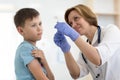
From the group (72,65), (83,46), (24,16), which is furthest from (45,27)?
(83,46)

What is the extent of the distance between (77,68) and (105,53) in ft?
1.37

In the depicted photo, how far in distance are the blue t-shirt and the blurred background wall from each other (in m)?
1.31

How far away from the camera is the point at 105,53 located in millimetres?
1390

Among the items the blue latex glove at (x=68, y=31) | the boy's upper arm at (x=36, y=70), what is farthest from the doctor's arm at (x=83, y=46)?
the boy's upper arm at (x=36, y=70)

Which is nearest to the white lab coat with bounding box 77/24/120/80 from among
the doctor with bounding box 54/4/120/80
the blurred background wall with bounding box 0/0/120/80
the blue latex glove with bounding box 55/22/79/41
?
the doctor with bounding box 54/4/120/80

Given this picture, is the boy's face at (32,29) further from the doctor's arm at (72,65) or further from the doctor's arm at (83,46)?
the doctor's arm at (72,65)

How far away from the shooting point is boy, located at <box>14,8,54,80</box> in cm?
130

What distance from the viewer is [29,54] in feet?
4.33

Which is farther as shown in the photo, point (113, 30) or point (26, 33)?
point (113, 30)

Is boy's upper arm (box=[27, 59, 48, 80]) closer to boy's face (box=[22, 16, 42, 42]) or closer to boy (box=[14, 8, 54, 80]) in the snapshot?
boy (box=[14, 8, 54, 80])

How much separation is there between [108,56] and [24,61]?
0.51m

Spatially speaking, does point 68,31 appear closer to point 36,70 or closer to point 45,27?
point 36,70

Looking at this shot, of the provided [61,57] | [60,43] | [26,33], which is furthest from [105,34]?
[61,57]

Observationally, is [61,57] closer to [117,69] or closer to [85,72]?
[85,72]
